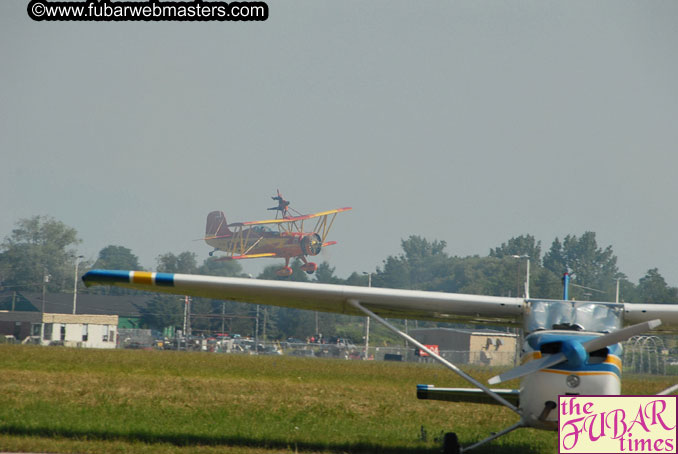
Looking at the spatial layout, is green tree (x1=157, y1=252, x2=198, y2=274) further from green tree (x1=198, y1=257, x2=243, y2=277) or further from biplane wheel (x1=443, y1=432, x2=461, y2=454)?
biplane wheel (x1=443, y1=432, x2=461, y2=454)

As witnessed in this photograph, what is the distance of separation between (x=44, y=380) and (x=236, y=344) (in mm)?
60980

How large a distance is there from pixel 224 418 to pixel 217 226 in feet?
416

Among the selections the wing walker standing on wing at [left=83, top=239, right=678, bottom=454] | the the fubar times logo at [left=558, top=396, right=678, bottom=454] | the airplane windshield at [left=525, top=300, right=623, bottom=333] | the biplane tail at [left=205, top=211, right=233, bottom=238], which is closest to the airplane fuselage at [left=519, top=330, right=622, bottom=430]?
the wing walker standing on wing at [left=83, top=239, right=678, bottom=454]

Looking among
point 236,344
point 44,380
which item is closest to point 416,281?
point 236,344

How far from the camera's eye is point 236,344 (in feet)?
265

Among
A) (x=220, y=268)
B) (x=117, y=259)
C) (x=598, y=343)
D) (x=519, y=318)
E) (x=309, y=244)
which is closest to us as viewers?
(x=598, y=343)

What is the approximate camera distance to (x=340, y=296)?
1172 cm

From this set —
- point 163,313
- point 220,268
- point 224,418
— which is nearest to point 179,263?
point 220,268

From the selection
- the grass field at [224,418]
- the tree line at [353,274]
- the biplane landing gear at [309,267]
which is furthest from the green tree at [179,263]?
the grass field at [224,418]

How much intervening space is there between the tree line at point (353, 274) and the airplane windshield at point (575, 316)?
4034 inches

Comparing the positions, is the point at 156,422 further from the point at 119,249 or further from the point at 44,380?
the point at 119,249

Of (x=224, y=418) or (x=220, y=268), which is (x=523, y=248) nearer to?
(x=220, y=268)

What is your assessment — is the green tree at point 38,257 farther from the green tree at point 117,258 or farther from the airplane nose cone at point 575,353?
the airplane nose cone at point 575,353

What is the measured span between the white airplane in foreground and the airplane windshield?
1 centimetres
